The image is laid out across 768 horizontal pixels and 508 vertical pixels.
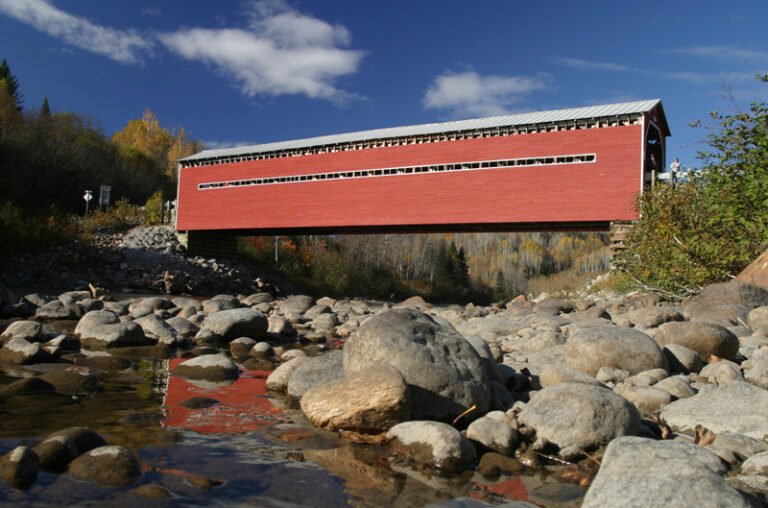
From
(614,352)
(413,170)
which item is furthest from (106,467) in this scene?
(413,170)

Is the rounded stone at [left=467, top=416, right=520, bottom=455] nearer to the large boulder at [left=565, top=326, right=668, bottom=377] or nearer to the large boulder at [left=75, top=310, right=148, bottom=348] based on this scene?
the large boulder at [left=565, top=326, right=668, bottom=377]

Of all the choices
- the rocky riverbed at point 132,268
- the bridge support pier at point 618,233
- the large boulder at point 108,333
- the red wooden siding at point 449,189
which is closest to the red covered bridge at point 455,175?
the red wooden siding at point 449,189

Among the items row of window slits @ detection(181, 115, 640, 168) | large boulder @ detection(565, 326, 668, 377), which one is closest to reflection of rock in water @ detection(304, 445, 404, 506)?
large boulder @ detection(565, 326, 668, 377)

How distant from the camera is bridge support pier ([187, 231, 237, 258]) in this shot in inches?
906

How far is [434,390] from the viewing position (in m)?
4.02

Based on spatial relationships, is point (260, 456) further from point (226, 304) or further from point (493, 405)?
point (226, 304)

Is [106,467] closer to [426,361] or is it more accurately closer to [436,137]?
A: [426,361]

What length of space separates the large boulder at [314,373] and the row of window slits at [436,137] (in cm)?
1169

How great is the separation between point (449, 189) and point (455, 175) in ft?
1.40

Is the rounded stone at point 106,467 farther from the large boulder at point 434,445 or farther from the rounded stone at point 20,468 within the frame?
the large boulder at point 434,445

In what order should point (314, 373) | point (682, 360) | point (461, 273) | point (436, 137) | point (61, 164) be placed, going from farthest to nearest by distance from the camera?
1. point (461, 273)
2. point (61, 164)
3. point (436, 137)
4. point (682, 360)
5. point (314, 373)

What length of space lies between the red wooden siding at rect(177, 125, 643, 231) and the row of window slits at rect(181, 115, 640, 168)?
15cm

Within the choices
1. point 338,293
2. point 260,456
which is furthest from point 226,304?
point 338,293

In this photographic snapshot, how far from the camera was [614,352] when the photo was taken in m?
5.12
